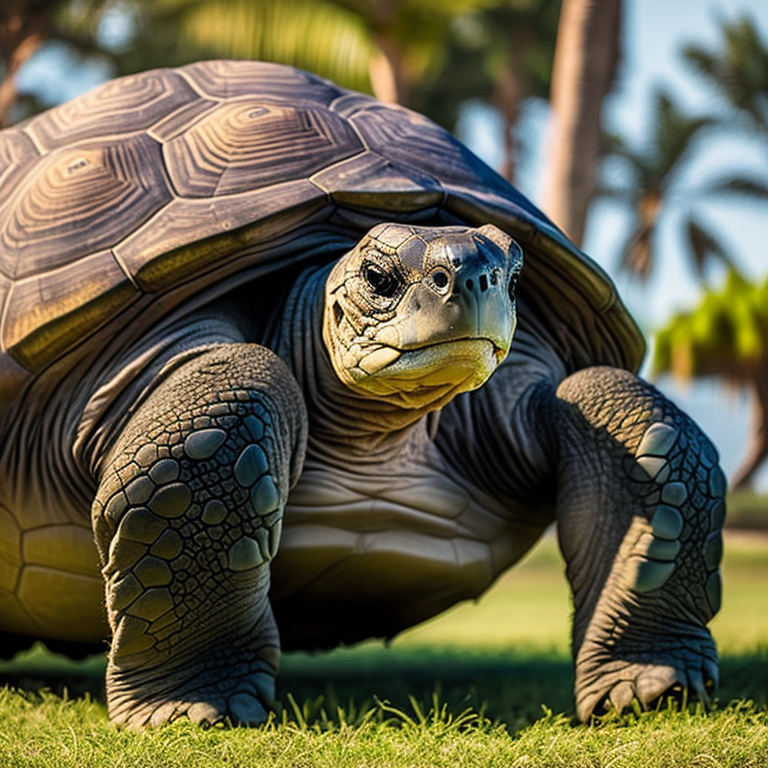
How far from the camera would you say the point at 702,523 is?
3.41 metres

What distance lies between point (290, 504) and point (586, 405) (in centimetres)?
97

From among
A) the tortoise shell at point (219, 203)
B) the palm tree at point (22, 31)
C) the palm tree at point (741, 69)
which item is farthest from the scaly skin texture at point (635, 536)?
the palm tree at point (741, 69)

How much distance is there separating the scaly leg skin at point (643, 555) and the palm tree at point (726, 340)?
15309mm

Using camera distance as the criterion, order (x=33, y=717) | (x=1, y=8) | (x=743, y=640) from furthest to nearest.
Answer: (x=1, y=8) < (x=743, y=640) < (x=33, y=717)

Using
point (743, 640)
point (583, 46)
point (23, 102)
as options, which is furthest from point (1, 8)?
point (743, 640)

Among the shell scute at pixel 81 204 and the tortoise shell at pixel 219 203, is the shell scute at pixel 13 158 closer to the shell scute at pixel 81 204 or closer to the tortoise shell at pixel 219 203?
the tortoise shell at pixel 219 203

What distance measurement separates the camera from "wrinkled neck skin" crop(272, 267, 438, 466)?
3.45 m

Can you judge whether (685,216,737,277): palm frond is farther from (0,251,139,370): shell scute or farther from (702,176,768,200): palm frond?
(0,251,139,370): shell scute

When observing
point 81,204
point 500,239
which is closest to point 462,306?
point 500,239

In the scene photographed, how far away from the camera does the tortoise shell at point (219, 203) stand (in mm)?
3441

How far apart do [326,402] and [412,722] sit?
3.33 feet

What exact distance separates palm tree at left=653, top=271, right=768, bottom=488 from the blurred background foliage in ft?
0.08

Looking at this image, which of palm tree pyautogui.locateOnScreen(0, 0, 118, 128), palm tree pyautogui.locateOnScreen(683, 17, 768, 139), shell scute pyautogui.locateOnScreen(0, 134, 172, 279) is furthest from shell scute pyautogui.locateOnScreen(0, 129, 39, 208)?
palm tree pyautogui.locateOnScreen(683, 17, 768, 139)

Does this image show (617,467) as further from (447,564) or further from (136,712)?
(136,712)
